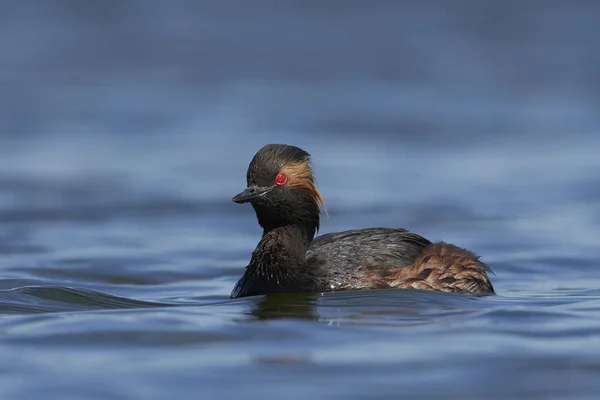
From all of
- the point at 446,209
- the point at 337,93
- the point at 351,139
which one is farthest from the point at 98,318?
the point at 337,93

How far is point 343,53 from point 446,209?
12717 millimetres

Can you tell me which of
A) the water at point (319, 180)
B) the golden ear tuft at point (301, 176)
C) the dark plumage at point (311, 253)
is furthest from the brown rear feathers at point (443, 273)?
the golden ear tuft at point (301, 176)

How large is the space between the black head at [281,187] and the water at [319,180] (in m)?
0.84

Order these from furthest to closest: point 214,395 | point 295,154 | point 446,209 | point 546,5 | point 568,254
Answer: point 546,5 → point 446,209 → point 568,254 → point 295,154 → point 214,395

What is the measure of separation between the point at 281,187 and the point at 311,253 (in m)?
0.67

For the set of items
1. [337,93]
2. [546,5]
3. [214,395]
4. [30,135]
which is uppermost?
[546,5]

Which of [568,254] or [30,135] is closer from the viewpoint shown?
[568,254]

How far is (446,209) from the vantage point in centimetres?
1784

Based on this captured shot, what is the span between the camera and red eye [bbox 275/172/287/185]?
38.7 ft

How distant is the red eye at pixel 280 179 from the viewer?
38.7 ft

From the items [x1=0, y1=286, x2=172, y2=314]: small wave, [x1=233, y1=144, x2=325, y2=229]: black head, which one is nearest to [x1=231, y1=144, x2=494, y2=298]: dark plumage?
[x1=233, y1=144, x2=325, y2=229]: black head

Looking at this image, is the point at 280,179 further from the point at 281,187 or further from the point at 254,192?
the point at 254,192

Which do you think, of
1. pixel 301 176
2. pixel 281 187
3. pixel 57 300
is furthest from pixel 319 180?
pixel 57 300

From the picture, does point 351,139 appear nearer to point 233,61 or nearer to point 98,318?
point 233,61
